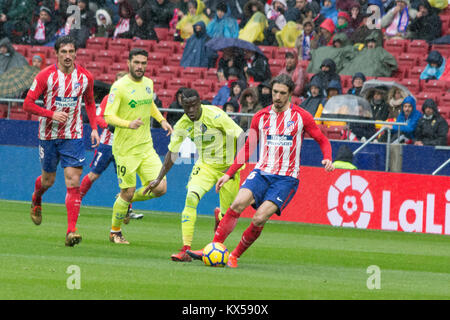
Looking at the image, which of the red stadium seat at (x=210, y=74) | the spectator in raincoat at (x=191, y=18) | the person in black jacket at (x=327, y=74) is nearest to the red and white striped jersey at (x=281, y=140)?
the person in black jacket at (x=327, y=74)

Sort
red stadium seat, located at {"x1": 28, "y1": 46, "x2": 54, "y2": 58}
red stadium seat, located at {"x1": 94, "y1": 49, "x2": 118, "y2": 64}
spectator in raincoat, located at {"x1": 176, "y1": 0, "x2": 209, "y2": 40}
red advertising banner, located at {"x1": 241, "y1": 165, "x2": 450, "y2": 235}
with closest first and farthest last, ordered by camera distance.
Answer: red advertising banner, located at {"x1": 241, "y1": 165, "x2": 450, "y2": 235} < spectator in raincoat, located at {"x1": 176, "y1": 0, "x2": 209, "y2": 40} < red stadium seat, located at {"x1": 94, "y1": 49, "x2": 118, "y2": 64} < red stadium seat, located at {"x1": 28, "y1": 46, "x2": 54, "y2": 58}

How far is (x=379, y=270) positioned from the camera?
11.4m

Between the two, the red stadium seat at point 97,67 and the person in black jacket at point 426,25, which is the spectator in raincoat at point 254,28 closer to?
the person in black jacket at point 426,25

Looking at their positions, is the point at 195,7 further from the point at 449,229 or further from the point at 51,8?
the point at 449,229

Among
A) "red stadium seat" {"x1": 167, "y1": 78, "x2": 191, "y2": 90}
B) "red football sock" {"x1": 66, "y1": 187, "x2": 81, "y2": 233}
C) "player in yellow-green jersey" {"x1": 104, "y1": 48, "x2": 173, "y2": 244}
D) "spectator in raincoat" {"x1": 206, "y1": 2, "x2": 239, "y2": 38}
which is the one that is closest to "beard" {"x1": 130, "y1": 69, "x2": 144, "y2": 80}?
"player in yellow-green jersey" {"x1": 104, "y1": 48, "x2": 173, "y2": 244}

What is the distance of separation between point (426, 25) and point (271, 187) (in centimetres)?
1327

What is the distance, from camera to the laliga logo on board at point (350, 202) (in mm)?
18109

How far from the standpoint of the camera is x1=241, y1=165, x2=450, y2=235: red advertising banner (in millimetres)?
17484

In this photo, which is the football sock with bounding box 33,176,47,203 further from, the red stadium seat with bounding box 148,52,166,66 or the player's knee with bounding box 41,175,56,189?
the red stadium seat with bounding box 148,52,166,66

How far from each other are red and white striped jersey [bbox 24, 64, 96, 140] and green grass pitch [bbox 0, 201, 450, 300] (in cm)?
139

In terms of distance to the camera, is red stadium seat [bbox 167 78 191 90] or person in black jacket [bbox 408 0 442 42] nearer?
person in black jacket [bbox 408 0 442 42]

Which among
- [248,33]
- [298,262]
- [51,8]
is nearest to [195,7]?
[248,33]

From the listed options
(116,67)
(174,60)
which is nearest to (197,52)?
(174,60)
